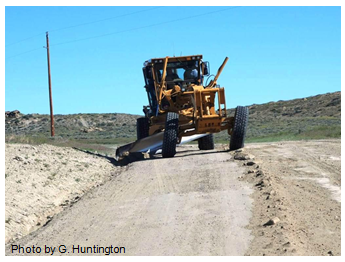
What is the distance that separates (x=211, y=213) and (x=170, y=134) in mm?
9448

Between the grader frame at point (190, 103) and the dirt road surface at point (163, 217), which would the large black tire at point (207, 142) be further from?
the dirt road surface at point (163, 217)

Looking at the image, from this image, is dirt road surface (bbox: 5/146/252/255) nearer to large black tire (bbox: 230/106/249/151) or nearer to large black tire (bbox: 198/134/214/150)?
large black tire (bbox: 230/106/249/151)

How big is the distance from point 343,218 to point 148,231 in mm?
2988

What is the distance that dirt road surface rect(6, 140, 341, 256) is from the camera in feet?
29.8

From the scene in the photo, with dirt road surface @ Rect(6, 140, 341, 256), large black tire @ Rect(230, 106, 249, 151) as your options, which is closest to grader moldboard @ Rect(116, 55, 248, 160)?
large black tire @ Rect(230, 106, 249, 151)

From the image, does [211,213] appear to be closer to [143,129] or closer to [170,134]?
[170,134]

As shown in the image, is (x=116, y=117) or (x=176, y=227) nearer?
(x=176, y=227)

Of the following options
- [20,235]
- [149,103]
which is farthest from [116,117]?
[20,235]

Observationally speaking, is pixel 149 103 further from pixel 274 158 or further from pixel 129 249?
pixel 129 249

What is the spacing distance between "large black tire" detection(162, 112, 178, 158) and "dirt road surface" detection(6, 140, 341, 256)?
10.7 feet

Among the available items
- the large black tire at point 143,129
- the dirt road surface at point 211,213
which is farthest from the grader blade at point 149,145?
the dirt road surface at point 211,213

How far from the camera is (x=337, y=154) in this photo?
18703 mm

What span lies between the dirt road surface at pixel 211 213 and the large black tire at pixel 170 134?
326 centimetres

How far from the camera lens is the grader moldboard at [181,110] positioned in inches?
803
